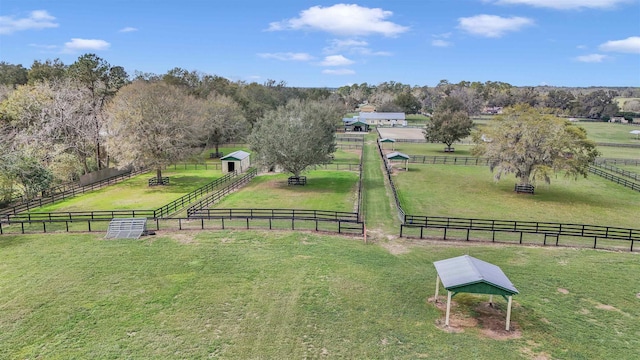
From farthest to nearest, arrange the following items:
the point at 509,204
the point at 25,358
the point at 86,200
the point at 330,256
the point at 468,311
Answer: the point at 86,200, the point at 509,204, the point at 330,256, the point at 468,311, the point at 25,358

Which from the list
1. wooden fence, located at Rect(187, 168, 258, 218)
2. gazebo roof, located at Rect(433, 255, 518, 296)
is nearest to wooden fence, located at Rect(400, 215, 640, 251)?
gazebo roof, located at Rect(433, 255, 518, 296)

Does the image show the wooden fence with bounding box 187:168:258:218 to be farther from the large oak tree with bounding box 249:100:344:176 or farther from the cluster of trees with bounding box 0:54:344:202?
the cluster of trees with bounding box 0:54:344:202

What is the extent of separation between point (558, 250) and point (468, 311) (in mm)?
9346

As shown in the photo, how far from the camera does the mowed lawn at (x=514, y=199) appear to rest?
2661 cm

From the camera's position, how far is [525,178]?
33.3 m

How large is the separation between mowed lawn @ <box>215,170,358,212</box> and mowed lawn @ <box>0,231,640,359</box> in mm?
8809

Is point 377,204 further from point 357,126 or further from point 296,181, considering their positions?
point 357,126

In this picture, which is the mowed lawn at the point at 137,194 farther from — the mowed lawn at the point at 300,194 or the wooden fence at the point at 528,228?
the wooden fence at the point at 528,228

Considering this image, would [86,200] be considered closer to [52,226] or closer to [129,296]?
[52,226]

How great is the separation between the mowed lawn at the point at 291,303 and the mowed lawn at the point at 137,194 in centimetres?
978

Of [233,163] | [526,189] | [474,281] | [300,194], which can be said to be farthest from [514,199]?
[233,163]

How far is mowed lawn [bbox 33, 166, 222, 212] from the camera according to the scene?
2967 centimetres

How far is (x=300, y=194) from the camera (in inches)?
1305

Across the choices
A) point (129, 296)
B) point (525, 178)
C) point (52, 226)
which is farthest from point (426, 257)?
point (52, 226)
